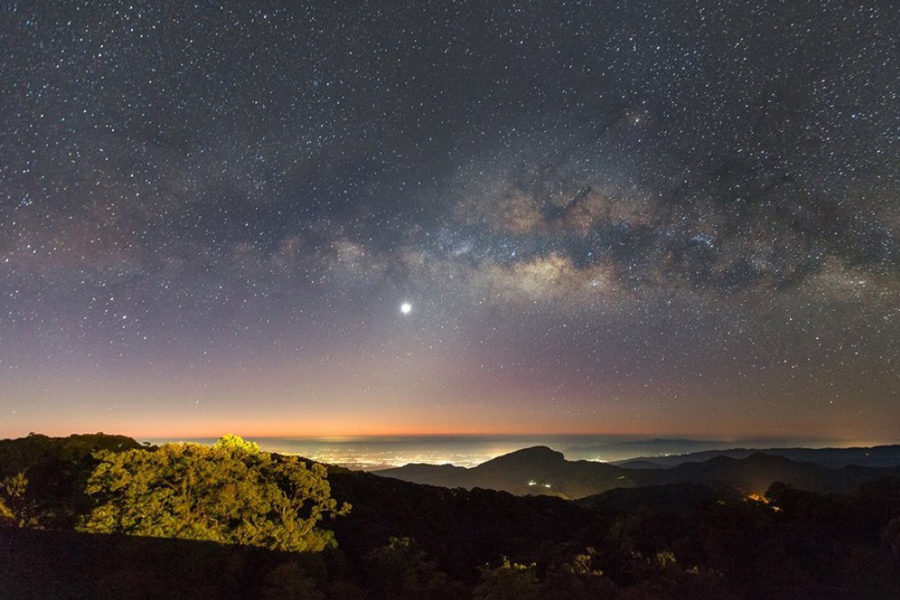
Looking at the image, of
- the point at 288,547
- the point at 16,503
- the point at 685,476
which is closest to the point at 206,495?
the point at 288,547

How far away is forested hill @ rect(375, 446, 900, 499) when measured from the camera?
107562 mm

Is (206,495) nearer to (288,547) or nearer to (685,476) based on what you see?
(288,547)

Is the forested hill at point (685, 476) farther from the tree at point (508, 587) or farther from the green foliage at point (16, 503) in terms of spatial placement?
the tree at point (508, 587)

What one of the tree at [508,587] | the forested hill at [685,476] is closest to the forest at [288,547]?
the tree at [508,587]

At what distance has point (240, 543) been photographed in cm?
1980

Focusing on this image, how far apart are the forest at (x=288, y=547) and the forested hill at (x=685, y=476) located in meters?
77.1

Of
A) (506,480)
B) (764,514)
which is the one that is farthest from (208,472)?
(506,480)

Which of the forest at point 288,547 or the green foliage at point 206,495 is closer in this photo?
the forest at point 288,547

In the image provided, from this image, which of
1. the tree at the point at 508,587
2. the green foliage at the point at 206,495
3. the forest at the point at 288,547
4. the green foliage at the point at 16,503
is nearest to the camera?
the tree at the point at 508,587

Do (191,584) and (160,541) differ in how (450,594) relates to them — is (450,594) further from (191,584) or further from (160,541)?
(160,541)

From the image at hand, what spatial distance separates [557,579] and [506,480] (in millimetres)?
196944

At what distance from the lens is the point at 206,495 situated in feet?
66.6

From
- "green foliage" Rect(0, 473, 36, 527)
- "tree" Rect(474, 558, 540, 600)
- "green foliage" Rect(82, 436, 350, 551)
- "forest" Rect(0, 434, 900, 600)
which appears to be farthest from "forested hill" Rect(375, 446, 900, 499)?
"tree" Rect(474, 558, 540, 600)

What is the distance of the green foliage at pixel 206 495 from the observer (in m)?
18.7
